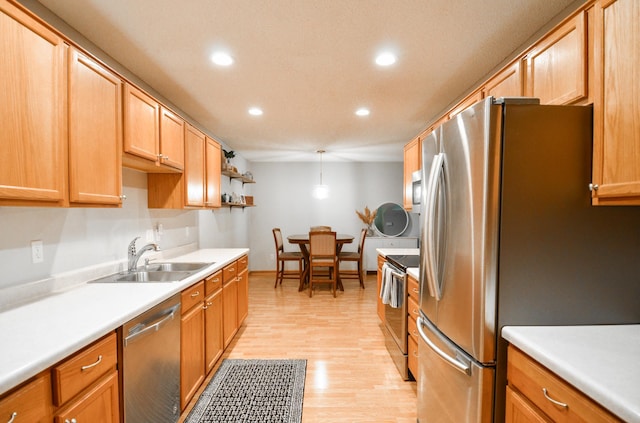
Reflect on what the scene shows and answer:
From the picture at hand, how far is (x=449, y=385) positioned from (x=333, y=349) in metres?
1.63

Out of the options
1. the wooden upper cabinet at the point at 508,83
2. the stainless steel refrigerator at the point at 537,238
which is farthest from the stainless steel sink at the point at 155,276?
the wooden upper cabinet at the point at 508,83

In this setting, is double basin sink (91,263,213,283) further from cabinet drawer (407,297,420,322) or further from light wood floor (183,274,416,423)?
cabinet drawer (407,297,420,322)

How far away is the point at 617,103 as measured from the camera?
1.00m

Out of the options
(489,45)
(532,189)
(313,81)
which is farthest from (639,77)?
(313,81)

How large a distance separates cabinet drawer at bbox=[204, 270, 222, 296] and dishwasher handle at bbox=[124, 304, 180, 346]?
1.46ft

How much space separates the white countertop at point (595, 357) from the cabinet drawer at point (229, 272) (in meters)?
2.15

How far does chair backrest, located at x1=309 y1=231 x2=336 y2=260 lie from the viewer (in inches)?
179

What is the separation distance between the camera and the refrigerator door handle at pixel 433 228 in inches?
57.6

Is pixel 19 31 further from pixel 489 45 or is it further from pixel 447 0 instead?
pixel 489 45

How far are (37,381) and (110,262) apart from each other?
1.34 metres

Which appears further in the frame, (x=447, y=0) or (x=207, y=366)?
(x=207, y=366)

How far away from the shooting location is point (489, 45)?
1.92 metres

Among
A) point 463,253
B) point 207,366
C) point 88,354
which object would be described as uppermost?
point 463,253

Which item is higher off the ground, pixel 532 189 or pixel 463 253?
pixel 532 189
